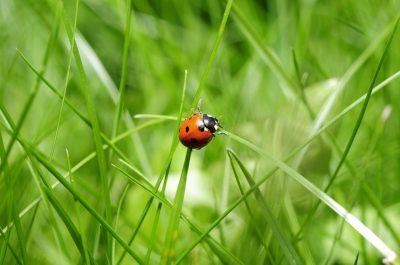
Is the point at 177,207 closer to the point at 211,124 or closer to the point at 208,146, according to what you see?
the point at 211,124

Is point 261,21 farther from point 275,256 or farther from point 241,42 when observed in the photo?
point 275,256

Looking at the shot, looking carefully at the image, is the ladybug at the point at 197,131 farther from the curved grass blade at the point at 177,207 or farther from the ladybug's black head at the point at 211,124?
the curved grass blade at the point at 177,207

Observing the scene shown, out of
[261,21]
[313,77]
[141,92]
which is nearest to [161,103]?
[141,92]

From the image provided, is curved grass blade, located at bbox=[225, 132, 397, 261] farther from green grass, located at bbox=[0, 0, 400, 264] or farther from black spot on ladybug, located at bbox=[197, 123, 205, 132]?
black spot on ladybug, located at bbox=[197, 123, 205, 132]

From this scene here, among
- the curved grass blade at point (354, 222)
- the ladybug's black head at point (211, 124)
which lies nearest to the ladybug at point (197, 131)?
the ladybug's black head at point (211, 124)

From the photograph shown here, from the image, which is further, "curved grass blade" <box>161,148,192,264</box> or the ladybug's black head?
the ladybug's black head

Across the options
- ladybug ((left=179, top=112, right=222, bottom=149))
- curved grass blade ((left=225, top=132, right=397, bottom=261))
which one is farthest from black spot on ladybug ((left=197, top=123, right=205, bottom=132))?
curved grass blade ((left=225, top=132, right=397, bottom=261))
